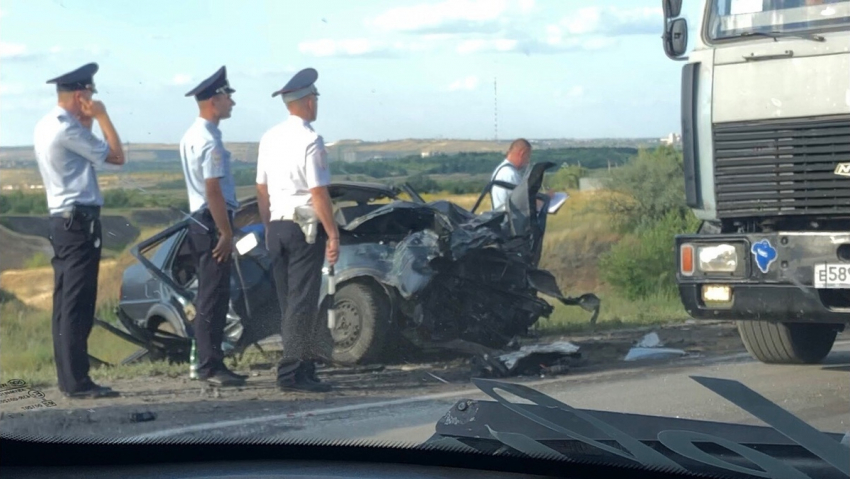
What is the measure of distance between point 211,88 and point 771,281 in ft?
9.27

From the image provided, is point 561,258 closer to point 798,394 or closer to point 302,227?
point 302,227

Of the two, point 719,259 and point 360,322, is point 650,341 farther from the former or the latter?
point 360,322

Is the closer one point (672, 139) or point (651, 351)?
point (672, 139)

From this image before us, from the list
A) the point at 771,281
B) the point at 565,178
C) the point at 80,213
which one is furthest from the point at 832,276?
the point at 80,213

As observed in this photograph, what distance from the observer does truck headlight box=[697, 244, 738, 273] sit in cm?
534

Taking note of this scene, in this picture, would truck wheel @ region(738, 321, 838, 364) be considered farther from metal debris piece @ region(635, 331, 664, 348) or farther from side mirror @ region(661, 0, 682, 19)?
→ side mirror @ region(661, 0, 682, 19)

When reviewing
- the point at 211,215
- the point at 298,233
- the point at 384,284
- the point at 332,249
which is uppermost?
the point at 211,215

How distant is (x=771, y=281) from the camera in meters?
5.14

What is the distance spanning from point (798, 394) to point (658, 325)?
1.32 meters

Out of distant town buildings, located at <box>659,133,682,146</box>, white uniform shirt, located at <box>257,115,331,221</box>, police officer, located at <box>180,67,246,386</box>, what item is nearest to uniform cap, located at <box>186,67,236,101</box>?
police officer, located at <box>180,67,246,386</box>

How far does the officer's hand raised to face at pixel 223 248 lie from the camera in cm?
615

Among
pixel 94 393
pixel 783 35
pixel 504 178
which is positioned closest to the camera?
pixel 504 178

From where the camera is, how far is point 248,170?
5.78 m

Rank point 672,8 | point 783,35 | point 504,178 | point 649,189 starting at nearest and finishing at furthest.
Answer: point 504,178, point 672,8, point 783,35, point 649,189
